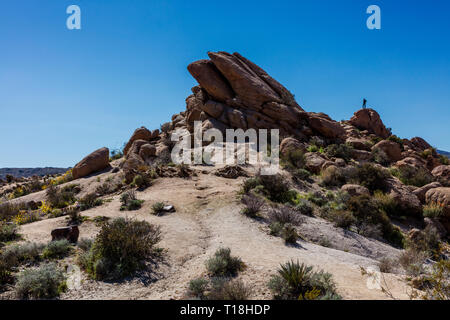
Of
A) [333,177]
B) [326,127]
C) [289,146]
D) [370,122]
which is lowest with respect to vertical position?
[333,177]

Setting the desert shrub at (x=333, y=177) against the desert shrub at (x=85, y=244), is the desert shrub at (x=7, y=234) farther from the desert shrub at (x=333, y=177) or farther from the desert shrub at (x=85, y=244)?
the desert shrub at (x=333, y=177)

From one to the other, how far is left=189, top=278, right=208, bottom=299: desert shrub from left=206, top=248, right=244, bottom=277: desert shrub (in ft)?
2.07

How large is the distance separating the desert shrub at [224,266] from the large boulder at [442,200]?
12.6m

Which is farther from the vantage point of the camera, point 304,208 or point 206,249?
point 304,208

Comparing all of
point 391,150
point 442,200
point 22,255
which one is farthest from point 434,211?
point 22,255

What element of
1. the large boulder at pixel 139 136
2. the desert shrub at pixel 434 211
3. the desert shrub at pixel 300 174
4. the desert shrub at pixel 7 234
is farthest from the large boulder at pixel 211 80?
the desert shrub at pixel 7 234

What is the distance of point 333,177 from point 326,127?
10704 millimetres

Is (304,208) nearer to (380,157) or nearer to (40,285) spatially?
(40,285)

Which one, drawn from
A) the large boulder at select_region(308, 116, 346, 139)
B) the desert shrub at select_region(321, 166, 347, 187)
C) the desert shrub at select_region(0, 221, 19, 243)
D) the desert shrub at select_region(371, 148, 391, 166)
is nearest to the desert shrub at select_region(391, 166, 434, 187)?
the desert shrub at select_region(371, 148, 391, 166)

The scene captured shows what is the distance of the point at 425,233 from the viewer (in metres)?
10.9

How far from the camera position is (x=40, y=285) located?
14.9 feet

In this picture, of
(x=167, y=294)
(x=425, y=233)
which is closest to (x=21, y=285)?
(x=167, y=294)

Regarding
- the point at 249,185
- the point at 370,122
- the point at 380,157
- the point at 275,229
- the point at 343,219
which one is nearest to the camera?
the point at 275,229
